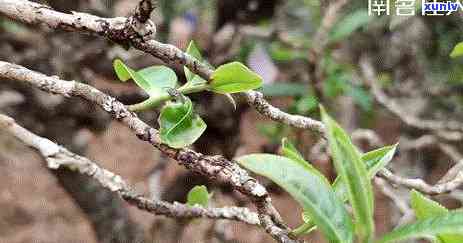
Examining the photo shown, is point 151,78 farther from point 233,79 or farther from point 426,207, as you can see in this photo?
point 426,207

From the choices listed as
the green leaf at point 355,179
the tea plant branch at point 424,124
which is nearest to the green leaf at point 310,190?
the green leaf at point 355,179

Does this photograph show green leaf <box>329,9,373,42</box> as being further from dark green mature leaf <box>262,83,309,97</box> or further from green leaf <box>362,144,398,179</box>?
green leaf <box>362,144,398,179</box>

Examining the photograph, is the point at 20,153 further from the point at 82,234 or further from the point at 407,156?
the point at 407,156

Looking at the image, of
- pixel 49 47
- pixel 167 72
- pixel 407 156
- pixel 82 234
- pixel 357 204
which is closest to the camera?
pixel 357 204

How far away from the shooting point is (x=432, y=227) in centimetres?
33

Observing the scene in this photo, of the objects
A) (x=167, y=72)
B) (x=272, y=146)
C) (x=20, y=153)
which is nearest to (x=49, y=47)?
(x=272, y=146)

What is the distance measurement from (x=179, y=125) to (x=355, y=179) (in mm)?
130

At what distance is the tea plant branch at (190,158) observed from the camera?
1.31 ft

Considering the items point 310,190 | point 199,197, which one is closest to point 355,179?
point 310,190

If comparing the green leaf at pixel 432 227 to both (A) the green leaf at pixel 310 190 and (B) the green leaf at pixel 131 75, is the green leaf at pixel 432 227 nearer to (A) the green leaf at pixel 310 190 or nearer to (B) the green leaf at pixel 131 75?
(A) the green leaf at pixel 310 190

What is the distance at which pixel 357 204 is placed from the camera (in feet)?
1.11

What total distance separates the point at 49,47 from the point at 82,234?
0.82 meters

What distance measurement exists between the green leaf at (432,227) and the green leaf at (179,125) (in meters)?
0.14

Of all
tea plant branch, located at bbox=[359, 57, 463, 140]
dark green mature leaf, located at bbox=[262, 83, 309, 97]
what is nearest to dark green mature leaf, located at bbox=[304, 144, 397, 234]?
tea plant branch, located at bbox=[359, 57, 463, 140]
